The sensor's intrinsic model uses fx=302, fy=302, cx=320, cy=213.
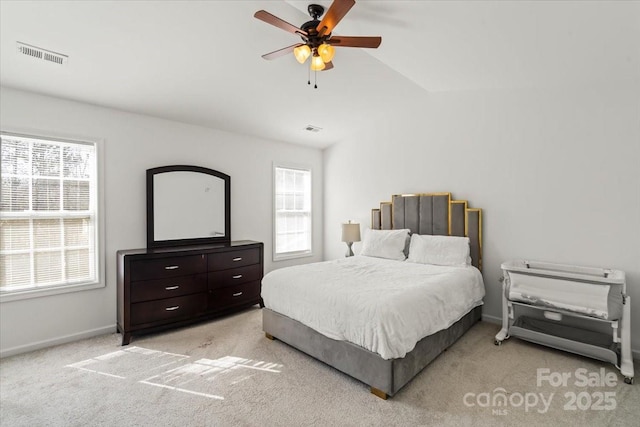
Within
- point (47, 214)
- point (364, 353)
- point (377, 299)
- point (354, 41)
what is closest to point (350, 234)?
point (377, 299)

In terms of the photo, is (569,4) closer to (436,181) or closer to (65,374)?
(436,181)

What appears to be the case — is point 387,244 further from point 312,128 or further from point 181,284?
point 181,284

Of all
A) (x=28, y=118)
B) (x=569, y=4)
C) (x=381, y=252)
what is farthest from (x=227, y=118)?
(x=569, y=4)

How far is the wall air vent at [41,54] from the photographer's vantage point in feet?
7.80

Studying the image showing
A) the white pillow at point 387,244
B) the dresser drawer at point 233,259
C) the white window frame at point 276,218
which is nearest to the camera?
the dresser drawer at point 233,259

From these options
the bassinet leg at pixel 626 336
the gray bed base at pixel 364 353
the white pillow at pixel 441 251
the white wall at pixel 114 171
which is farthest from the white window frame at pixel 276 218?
the bassinet leg at pixel 626 336

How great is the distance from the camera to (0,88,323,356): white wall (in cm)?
291

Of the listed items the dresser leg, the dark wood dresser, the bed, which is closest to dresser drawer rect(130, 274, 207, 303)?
the dark wood dresser

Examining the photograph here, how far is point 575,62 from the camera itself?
8.76 feet

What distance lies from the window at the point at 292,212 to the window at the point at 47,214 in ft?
8.14

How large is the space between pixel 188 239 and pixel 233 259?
2.17 feet

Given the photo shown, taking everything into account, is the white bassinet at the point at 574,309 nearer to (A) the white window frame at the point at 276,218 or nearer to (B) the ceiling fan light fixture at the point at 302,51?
(B) the ceiling fan light fixture at the point at 302,51

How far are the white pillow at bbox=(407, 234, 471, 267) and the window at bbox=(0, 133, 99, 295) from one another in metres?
3.77

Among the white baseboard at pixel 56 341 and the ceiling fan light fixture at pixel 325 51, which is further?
the white baseboard at pixel 56 341
